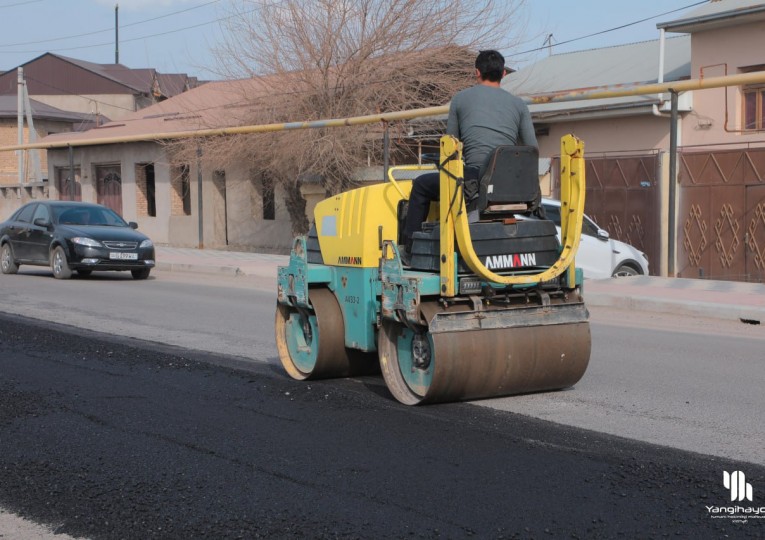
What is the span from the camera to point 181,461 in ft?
18.5

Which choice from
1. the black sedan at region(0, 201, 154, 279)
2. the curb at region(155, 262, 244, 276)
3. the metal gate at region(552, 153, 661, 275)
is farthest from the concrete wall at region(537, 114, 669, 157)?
the black sedan at region(0, 201, 154, 279)

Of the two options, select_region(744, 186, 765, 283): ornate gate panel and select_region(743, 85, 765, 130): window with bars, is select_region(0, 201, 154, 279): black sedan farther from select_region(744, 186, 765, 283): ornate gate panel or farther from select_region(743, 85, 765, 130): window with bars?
select_region(743, 85, 765, 130): window with bars

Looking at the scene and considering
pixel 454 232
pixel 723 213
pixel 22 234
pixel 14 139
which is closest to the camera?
pixel 454 232

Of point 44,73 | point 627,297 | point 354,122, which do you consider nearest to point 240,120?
point 354,122

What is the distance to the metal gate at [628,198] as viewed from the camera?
18.8 metres

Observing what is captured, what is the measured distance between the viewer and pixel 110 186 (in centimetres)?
3531

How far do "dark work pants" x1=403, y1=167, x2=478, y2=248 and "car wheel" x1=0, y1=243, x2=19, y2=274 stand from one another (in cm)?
1543

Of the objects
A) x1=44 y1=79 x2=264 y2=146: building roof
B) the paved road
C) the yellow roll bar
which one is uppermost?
x1=44 y1=79 x2=264 y2=146: building roof

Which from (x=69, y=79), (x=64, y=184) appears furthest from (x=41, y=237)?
(x=69, y=79)

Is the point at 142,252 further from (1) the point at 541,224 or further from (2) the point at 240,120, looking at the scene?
(1) the point at 541,224

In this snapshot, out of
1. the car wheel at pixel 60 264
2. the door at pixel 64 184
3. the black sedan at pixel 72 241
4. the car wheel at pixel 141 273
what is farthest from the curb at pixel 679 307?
the door at pixel 64 184

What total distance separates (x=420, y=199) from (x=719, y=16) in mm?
16459

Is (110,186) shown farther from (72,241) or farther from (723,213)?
(723,213)

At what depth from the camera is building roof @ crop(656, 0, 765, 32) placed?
68.5 feet
